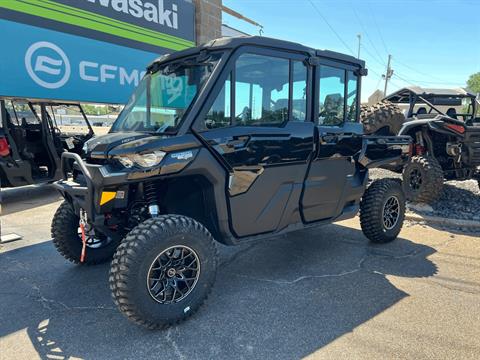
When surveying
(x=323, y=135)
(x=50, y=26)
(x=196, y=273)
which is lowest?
(x=196, y=273)

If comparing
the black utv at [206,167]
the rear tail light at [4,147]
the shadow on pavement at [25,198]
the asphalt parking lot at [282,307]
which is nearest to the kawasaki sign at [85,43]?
the rear tail light at [4,147]

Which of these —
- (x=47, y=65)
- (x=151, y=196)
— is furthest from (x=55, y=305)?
(x=47, y=65)

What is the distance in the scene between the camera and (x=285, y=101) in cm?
378

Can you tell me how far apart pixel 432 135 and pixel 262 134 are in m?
5.18

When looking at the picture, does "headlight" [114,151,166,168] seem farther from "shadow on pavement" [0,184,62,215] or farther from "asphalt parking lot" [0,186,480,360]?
"shadow on pavement" [0,184,62,215]

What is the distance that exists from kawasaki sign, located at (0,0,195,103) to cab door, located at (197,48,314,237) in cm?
513

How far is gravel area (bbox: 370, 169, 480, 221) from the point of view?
21.0 ft

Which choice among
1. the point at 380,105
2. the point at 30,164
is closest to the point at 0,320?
the point at 30,164

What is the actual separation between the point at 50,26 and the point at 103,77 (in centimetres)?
140

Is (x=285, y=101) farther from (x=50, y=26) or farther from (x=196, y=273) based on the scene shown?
(x=50, y=26)

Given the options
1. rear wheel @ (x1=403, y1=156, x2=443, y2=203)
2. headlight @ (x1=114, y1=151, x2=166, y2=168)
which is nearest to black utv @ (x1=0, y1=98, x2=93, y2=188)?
headlight @ (x1=114, y1=151, x2=166, y2=168)

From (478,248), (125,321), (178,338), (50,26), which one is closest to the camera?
(178,338)

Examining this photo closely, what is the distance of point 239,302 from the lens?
136 inches

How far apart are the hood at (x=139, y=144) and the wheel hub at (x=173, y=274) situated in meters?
0.80
